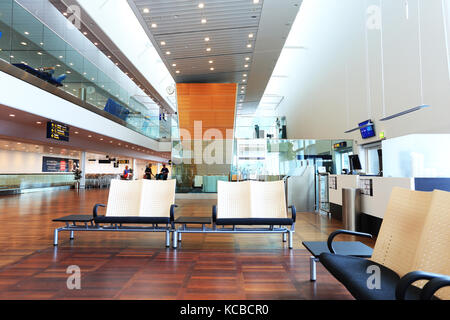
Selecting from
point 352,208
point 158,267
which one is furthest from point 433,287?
point 352,208

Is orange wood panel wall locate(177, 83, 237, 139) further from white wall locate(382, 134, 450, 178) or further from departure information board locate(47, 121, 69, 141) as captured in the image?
white wall locate(382, 134, 450, 178)

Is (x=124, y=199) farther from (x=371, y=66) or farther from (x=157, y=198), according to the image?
(x=371, y=66)

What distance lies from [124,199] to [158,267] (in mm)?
1581

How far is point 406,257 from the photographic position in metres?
1.72

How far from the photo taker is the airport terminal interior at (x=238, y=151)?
7.09 feet

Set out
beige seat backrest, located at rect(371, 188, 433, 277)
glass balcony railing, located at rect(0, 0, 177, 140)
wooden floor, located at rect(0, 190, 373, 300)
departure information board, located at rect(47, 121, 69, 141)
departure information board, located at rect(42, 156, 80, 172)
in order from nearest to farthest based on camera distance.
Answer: beige seat backrest, located at rect(371, 188, 433, 277), wooden floor, located at rect(0, 190, 373, 300), glass balcony railing, located at rect(0, 0, 177, 140), departure information board, located at rect(47, 121, 69, 141), departure information board, located at rect(42, 156, 80, 172)

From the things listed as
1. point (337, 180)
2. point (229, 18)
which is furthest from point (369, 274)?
point (229, 18)

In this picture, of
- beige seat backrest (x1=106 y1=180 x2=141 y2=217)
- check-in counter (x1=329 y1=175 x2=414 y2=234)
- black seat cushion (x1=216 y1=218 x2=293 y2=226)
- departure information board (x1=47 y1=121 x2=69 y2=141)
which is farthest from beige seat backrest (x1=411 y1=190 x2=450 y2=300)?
departure information board (x1=47 y1=121 x2=69 y2=141)

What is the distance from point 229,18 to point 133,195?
16.7ft

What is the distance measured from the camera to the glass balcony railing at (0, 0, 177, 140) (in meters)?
5.86

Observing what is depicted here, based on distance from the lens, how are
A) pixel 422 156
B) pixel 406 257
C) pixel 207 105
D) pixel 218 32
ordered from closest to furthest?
1. pixel 406 257
2. pixel 422 156
3. pixel 218 32
4. pixel 207 105

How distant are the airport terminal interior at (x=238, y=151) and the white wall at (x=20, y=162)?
0.13 metres

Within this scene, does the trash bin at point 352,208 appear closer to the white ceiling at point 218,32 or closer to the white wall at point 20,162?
the white ceiling at point 218,32

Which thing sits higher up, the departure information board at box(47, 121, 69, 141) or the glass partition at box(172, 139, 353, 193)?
the departure information board at box(47, 121, 69, 141)
